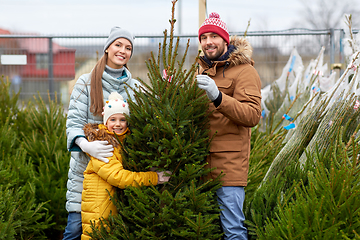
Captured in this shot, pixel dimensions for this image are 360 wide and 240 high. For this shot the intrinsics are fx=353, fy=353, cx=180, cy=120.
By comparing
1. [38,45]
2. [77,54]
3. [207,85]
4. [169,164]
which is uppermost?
[38,45]

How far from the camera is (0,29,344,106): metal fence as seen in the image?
6.64 metres

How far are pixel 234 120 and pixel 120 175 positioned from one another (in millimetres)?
866

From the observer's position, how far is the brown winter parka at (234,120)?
8.11 feet

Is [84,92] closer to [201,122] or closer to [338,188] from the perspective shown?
[201,122]

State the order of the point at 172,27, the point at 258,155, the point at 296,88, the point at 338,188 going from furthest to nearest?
the point at 296,88 < the point at 258,155 < the point at 172,27 < the point at 338,188

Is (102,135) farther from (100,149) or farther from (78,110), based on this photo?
(78,110)

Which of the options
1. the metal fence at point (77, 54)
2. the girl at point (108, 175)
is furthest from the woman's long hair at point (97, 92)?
the metal fence at point (77, 54)

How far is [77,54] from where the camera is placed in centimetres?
681

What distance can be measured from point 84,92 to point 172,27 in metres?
0.94

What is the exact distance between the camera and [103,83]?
9.48 ft

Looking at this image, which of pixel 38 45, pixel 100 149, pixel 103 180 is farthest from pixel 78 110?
pixel 38 45

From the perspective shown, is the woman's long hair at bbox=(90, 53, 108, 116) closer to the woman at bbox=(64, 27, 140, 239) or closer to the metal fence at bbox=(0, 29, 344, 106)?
the woman at bbox=(64, 27, 140, 239)

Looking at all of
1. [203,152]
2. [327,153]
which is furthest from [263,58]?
[203,152]

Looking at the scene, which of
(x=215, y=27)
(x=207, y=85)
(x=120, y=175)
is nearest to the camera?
(x=207, y=85)
